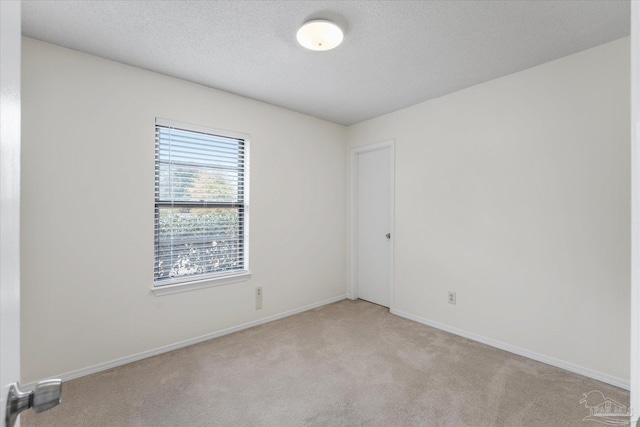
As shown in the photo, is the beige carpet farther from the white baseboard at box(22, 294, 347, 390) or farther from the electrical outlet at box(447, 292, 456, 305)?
the electrical outlet at box(447, 292, 456, 305)

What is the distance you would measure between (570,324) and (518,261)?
584 mm

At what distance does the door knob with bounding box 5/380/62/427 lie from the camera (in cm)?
49

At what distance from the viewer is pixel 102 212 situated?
2.37 metres

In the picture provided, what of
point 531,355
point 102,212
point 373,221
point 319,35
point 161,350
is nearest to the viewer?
point 319,35

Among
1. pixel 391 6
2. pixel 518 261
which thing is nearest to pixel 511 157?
pixel 518 261

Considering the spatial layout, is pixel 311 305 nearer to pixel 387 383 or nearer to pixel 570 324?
pixel 387 383

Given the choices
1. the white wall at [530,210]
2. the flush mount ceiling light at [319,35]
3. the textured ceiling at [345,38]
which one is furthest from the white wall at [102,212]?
the white wall at [530,210]

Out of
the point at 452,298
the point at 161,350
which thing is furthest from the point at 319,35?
the point at 161,350

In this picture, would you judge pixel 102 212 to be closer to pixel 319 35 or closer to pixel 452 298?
pixel 319 35

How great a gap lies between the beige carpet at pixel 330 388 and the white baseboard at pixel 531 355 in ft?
0.24

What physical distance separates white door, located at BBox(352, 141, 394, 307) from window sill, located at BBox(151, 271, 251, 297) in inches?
66.3

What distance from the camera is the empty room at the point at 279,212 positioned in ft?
6.33

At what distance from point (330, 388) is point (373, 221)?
2.31m

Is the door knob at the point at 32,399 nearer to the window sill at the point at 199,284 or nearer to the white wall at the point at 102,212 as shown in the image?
the white wall at the point at 102,212
